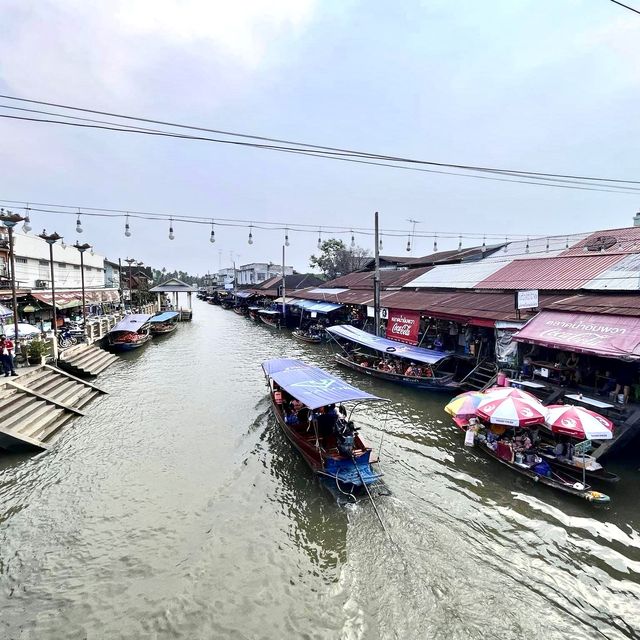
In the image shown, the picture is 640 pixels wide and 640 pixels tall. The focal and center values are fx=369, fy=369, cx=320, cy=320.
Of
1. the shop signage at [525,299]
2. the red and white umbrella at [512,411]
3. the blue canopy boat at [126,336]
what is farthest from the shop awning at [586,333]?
the blue canopy boat at [126,336]

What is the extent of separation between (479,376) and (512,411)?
26.8 feet

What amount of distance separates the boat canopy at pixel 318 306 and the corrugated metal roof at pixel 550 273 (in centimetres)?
1261

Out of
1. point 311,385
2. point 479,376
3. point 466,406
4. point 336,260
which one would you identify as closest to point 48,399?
point 311,385

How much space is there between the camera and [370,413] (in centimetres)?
1527

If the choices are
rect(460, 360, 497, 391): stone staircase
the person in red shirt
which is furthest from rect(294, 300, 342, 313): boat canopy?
the person in red shirt

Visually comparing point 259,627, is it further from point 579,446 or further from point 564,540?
point 579,446

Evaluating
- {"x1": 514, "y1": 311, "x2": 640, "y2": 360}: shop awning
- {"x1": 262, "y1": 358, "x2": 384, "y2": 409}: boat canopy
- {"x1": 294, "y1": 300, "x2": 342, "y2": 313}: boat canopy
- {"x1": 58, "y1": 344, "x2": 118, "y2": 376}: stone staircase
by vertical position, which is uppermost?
{"x1": 294, "y1": 300, "x2": 342, "y2": 313}: boat canopy

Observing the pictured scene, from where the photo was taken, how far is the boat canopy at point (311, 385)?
10133mm

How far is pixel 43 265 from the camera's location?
105ft

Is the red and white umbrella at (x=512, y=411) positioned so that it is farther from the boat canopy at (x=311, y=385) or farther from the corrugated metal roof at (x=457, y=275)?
the corrugated metal roof at (x=457, y=275)

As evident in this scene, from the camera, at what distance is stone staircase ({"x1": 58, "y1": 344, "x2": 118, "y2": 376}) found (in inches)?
749

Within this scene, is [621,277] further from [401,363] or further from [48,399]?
[48,399]

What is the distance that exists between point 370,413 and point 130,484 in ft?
29.3

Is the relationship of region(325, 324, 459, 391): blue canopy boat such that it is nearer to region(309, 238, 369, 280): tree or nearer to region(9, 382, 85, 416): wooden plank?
region(9, 382, 85, 416): wooden plank
